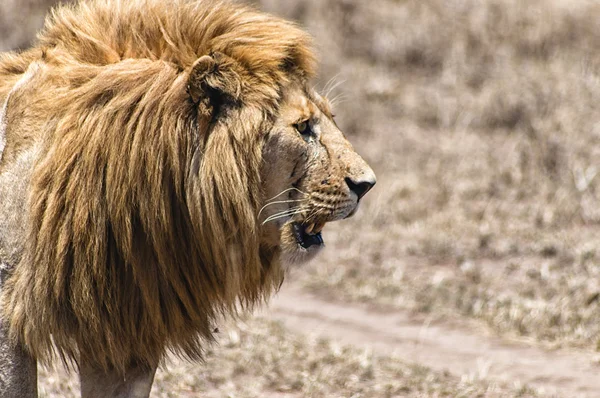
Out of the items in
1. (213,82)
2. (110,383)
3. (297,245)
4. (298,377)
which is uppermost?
(213,82)

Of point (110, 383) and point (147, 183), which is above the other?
point (147, 183)

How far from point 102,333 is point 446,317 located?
3.37 metres

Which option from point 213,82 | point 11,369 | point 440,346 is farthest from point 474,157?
point 11,369

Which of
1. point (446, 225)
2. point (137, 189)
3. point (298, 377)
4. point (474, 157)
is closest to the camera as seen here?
point (137, 189)

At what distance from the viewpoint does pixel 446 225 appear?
7.44m

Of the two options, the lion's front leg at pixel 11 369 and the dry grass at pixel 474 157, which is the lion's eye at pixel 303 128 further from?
the dry grass at pixel 474 157

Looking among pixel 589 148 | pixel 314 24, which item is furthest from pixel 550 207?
pixel 314 24

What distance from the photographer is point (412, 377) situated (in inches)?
193

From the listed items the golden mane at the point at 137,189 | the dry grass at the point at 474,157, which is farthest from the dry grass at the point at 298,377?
the golden mane at the point at 137,189

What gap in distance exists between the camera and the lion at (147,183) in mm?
3049

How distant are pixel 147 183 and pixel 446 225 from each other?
15.2 feet

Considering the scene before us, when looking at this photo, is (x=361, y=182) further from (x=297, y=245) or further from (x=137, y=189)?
(x=137, y=189)

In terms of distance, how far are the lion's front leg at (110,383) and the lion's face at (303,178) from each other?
60cm

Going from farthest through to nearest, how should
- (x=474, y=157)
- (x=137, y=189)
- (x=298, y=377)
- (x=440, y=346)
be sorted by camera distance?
(x=474, y=157) < (x=440, y=346) < (x=298, y=377) < (x=137, y=189)
